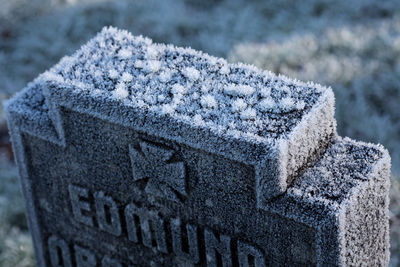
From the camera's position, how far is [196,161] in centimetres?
214

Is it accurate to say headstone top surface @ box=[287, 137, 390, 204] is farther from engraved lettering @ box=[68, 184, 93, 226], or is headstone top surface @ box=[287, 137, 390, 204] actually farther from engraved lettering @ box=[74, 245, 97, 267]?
engraved lettering @ box=[74, 245, 97, 267]

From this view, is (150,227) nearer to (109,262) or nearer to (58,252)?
(109,262)

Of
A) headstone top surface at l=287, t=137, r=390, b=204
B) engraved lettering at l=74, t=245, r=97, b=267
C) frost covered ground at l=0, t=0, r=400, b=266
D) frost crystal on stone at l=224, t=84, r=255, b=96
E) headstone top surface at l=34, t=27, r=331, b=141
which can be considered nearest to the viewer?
headstone top surface at l=287, t=137, r=390, b=204

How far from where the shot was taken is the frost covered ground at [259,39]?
426 cm

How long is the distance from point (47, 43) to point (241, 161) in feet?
13.4

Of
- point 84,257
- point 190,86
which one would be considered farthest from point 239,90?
point 84,257

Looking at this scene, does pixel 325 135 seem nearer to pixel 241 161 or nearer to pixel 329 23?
pixel 241 161

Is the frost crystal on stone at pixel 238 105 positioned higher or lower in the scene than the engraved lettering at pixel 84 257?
higher

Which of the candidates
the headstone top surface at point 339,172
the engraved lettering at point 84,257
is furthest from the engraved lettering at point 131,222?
the headstone top surface at point 339,172

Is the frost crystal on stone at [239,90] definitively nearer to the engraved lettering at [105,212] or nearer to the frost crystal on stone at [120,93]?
the frost crystal on stone at [120,93]

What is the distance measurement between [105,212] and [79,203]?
0.50ft

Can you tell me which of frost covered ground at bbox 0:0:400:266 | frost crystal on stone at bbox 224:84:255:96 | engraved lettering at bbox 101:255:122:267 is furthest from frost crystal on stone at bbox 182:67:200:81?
frost covered ground at bbox 0:0:400:266

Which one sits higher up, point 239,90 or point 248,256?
point 239,90

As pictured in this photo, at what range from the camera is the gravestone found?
6.55 ft
